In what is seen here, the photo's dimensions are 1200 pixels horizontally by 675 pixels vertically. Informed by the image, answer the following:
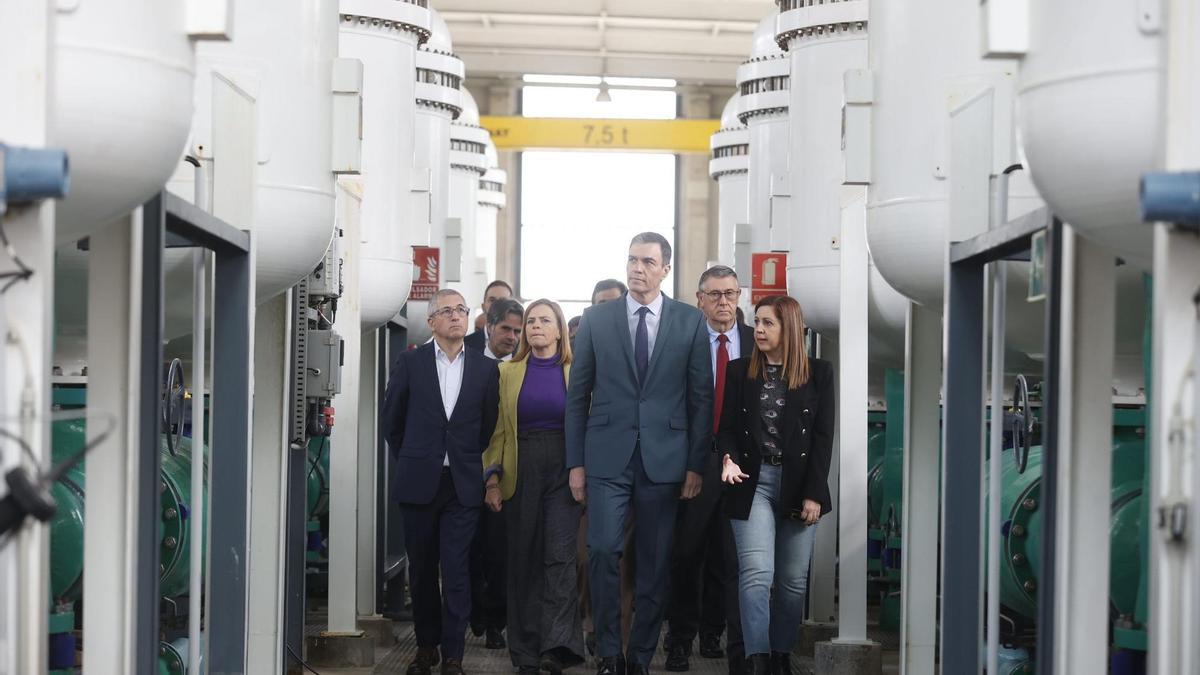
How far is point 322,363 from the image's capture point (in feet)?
21.2

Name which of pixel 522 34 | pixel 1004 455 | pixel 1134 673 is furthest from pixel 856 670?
pixel 522 34

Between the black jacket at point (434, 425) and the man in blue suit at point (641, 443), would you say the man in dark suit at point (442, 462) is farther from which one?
the man in blue suit at point (641, 443)

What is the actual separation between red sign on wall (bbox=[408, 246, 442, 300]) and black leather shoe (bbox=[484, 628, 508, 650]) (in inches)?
105

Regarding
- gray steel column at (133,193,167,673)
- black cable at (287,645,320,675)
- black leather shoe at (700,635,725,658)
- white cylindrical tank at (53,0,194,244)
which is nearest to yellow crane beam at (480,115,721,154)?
black leather shoe at (700,635,725,658)

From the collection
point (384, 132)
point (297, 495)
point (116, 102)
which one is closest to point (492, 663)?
point (297, 495)

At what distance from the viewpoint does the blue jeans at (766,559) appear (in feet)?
20.6

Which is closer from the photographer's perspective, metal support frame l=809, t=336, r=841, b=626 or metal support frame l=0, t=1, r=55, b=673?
metal support frame l=0, t=1, r=55, b=673

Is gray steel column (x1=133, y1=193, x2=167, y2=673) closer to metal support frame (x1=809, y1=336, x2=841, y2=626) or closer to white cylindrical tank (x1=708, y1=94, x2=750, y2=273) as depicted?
metal support frame (x1=809, y1=336, x2=841, y2=626)

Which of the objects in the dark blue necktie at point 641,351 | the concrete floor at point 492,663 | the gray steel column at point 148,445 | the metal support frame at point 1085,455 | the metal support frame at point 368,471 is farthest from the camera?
the metal support frame at point 368,471

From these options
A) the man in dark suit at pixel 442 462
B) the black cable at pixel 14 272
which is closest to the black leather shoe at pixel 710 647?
the man in dark suit at pixel 442 462

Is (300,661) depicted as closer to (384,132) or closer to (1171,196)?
(384,132)

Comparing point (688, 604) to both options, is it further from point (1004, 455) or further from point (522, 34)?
point (522, 34)

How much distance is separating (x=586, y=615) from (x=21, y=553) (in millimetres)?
5493

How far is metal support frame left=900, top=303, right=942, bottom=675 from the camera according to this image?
5.95 metres
